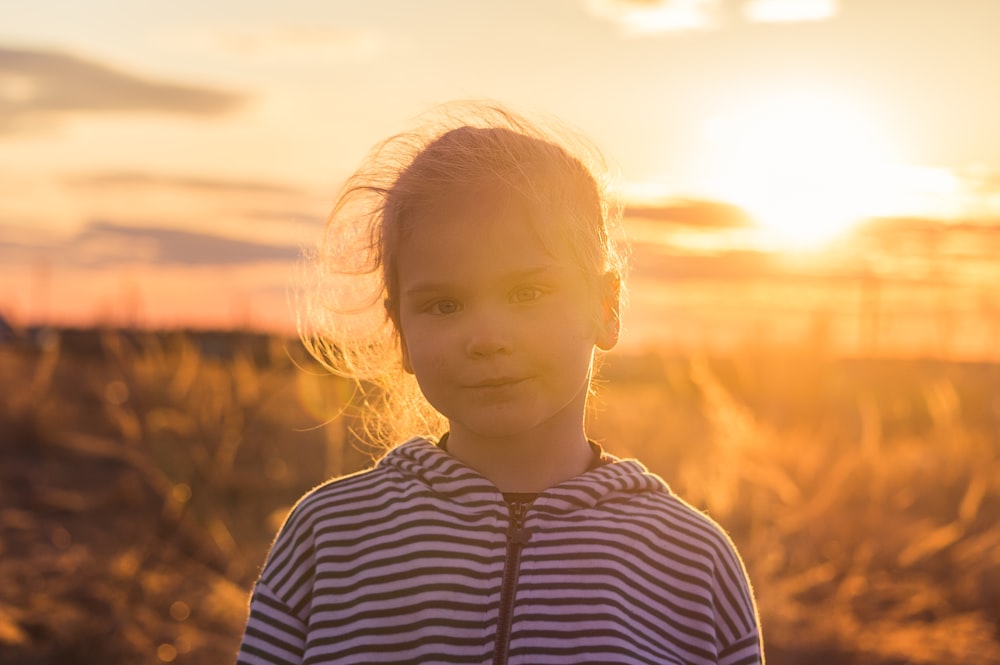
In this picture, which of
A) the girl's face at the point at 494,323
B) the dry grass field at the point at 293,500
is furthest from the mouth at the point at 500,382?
the dry grass field at the point at 293,500

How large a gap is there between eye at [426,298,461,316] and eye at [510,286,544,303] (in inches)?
4.8

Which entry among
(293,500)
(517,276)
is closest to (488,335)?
(517,276)

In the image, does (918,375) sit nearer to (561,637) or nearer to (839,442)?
(839,442)

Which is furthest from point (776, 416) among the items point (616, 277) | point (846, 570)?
point (616, 277)

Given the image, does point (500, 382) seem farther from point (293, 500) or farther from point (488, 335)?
point (293, 500)

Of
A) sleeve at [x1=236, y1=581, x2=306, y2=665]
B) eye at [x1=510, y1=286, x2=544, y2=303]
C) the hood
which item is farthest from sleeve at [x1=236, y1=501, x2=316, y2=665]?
eye at [x1=510, y1=286, x2=544, y2=303]

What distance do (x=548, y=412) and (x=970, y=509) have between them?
16.1ft

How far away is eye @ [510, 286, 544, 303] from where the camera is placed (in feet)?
7.61

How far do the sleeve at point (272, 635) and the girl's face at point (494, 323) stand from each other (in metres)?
0.57

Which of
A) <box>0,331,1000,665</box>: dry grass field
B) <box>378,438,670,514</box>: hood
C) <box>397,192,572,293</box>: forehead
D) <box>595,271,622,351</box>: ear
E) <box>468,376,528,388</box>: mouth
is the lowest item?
<box>0,331,1000,665</box>: dry grass field

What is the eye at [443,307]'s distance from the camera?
2352 millimetres

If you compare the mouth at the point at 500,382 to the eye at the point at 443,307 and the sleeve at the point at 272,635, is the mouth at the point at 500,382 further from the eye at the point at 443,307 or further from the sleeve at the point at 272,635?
the sleeve at the point at 272,635

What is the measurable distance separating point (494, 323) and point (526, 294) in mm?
125

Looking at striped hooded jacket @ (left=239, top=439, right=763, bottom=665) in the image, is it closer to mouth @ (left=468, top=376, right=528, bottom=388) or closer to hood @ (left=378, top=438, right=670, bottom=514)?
hood @ (left=378, top=438, right=670, bottom=514)
